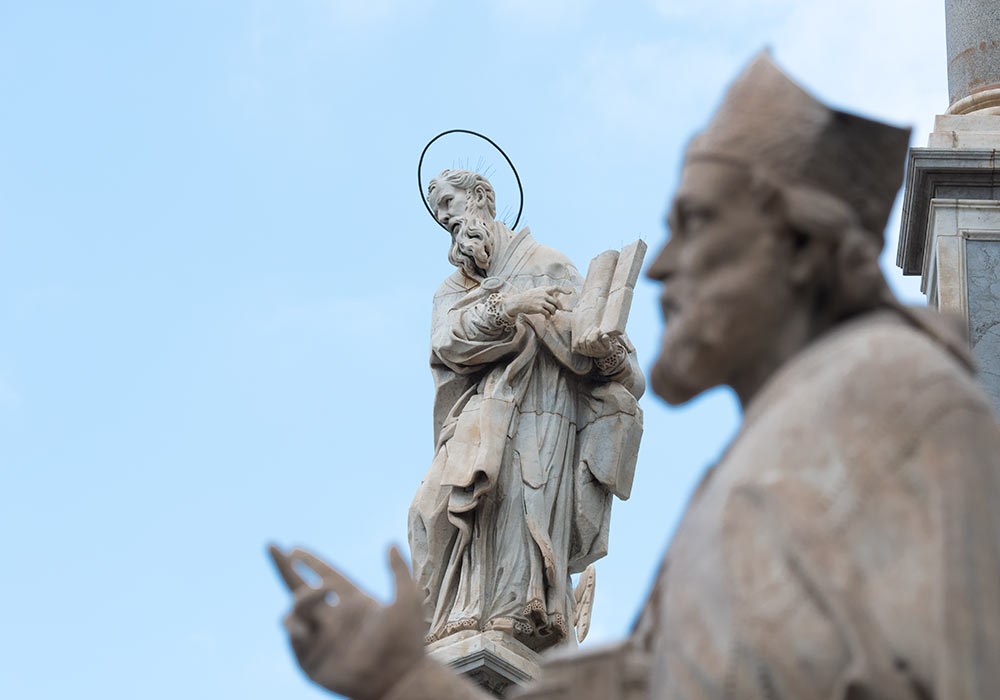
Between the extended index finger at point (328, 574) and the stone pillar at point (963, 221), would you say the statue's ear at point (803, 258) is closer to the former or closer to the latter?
the extended index finger at point (328, 574)

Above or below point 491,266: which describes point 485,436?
below

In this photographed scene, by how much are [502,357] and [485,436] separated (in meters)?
0.55

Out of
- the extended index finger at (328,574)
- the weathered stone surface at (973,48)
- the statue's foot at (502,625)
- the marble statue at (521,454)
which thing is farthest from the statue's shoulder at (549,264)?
the extended index finger at (328,574)

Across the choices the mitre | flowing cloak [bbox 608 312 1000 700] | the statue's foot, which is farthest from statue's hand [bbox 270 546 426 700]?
the statue's foot

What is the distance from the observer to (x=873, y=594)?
223 cm

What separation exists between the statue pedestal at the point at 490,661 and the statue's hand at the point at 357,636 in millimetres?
5891

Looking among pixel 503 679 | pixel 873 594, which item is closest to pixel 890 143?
pixel 873 594

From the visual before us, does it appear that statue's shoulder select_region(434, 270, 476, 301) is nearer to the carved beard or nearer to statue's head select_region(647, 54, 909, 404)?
the carved beard

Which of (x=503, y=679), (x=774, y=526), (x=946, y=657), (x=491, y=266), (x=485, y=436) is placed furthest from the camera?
(x=491, y=266)

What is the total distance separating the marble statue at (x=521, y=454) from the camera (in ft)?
30.4

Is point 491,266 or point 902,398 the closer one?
point 902,398

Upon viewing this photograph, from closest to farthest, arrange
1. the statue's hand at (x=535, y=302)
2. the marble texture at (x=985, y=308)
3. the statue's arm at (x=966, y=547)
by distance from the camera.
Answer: the statue's arm at (x=966, y=547)
the marble texture at (x=985, y=308)
the statue's hand at (x=535, y=302)

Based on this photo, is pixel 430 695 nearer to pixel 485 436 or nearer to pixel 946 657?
pixel 946 657

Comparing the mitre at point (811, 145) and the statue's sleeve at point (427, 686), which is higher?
the mitre at point (811, 145)
